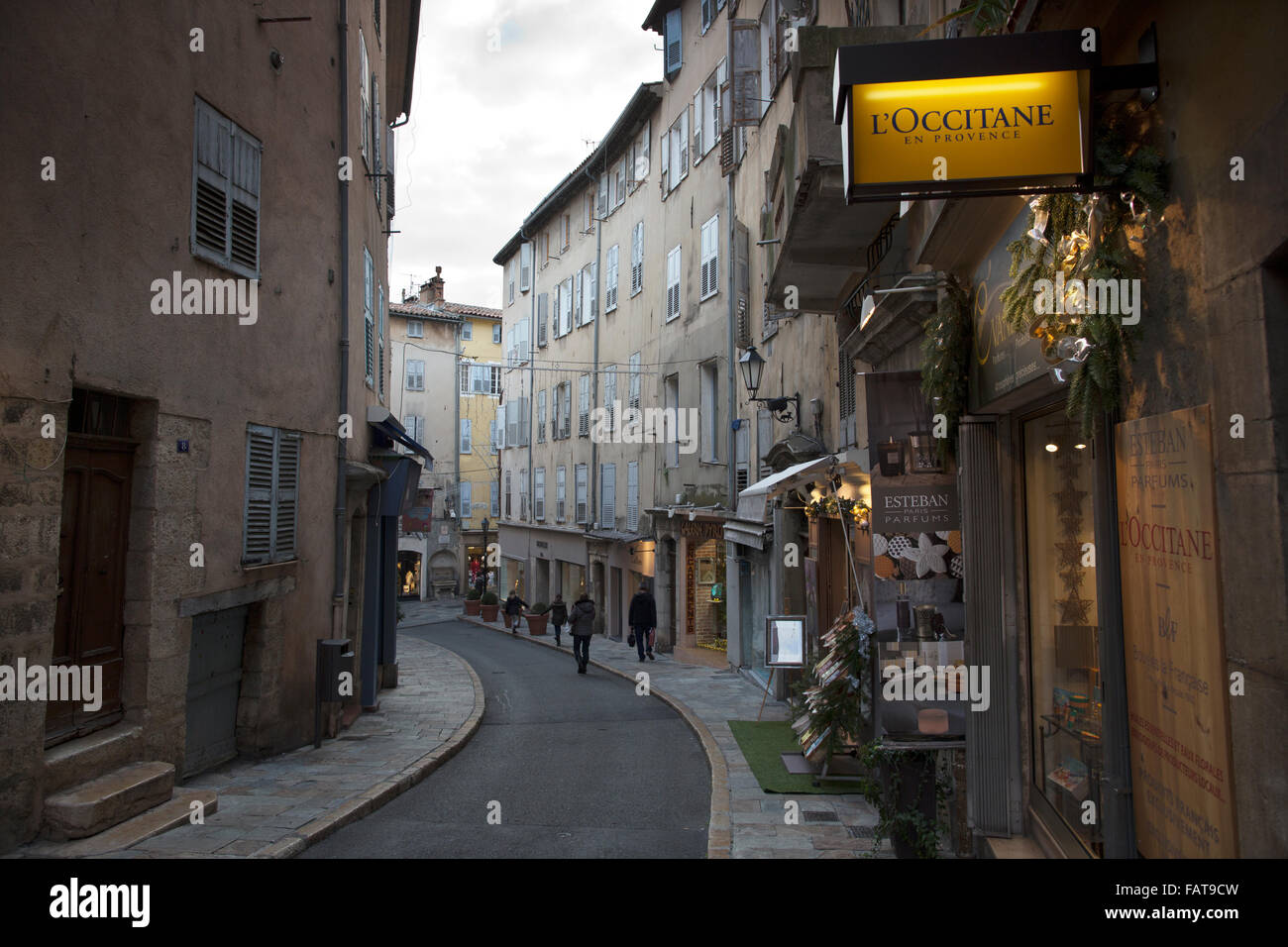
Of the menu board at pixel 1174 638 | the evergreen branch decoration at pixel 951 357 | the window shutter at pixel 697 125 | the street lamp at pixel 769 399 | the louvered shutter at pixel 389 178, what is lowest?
the menu board at pixel 1174 638

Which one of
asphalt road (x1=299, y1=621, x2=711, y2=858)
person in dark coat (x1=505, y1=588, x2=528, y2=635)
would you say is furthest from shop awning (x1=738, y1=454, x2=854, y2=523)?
person in dark coat (x1=505, y1=588, x2=528, y2=635)

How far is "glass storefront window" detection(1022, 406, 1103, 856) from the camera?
5270 millimetres

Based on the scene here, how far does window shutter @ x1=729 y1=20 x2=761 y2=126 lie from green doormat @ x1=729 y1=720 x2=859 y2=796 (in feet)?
34.4

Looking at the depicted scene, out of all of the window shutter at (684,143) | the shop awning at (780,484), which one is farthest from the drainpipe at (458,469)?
the shop awning at (780,484)

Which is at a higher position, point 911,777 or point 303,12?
point 303,12

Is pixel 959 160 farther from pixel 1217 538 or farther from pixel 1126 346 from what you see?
pixel 1217 538

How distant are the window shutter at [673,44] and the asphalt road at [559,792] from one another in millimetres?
16556

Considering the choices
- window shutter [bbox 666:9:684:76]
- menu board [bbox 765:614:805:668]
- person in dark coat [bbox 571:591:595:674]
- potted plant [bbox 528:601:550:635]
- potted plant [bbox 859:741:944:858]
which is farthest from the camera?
potted plant [bbox 528:601:550:635]

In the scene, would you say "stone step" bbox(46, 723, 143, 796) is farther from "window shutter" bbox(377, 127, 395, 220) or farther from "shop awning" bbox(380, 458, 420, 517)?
"window shutter" bbox(377, 127, 395, 220)

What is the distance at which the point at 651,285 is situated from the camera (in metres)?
25.8

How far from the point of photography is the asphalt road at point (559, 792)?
738 centimetres

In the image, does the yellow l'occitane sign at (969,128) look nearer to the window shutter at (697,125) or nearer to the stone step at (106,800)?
the stone step at (106,800)

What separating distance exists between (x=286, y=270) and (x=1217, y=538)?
991 centimetres
